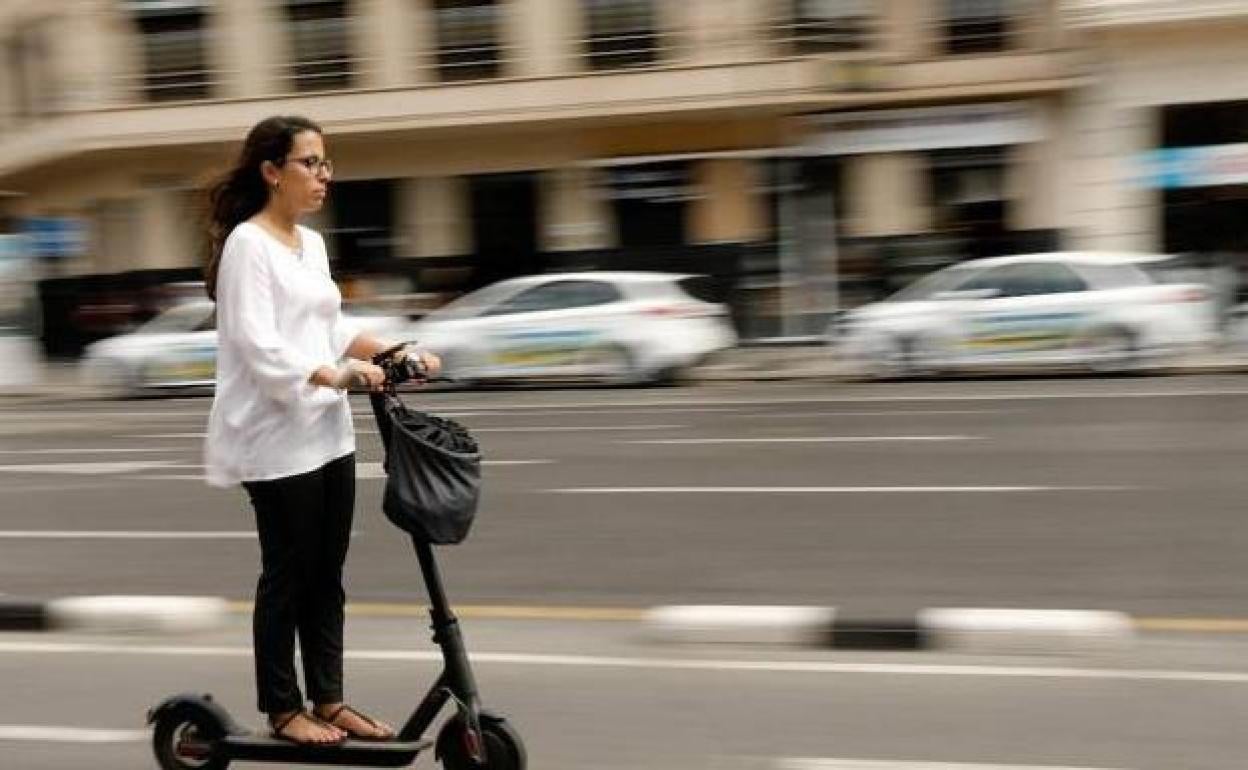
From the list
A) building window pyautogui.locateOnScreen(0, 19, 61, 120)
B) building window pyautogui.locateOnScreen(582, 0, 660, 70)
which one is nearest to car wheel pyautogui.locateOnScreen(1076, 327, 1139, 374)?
building window pyautogui.locateOnScreen(582, 0, 660, 70)

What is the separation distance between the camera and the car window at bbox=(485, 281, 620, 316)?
18.9 metres

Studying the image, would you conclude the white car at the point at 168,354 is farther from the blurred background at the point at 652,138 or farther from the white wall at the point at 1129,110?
the white wall at the point at 1129,110

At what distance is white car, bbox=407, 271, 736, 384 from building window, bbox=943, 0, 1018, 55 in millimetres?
8402

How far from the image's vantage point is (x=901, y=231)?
25.4 metres

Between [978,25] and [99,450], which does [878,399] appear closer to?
[99,450]

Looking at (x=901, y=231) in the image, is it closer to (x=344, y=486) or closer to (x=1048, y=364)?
(x=1048, y=364)

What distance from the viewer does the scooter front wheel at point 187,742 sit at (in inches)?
170

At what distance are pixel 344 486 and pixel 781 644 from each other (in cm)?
217

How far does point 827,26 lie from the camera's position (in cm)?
2559

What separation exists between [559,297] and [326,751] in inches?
592

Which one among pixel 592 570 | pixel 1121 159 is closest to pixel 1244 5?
pixel 1121 159

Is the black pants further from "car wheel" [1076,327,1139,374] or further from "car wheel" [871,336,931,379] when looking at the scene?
"car wheel" [871,336,931,379]

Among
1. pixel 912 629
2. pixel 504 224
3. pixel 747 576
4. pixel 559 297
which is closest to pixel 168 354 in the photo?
pixel 559 297

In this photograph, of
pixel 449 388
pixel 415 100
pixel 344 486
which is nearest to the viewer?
pixel 344 486
